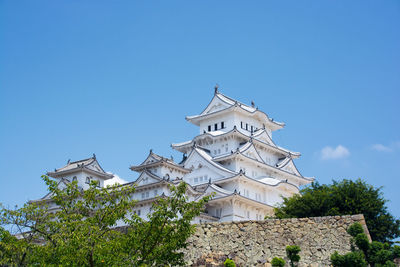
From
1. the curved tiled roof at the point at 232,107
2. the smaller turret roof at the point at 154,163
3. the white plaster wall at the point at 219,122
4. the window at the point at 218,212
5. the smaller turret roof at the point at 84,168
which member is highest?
the curved tiled roof at the point at 232,107

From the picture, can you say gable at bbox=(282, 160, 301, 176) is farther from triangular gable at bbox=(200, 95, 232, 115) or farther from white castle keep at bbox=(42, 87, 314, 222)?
triangular gable at bbox=(200, 95, 232, 115)

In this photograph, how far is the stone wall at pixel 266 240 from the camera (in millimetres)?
20297

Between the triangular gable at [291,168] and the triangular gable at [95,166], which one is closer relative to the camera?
the triangular gable at [95,166]

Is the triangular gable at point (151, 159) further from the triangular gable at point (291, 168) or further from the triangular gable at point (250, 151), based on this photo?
the triangular gable at point (291, 168)

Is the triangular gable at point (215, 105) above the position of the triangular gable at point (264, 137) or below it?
above

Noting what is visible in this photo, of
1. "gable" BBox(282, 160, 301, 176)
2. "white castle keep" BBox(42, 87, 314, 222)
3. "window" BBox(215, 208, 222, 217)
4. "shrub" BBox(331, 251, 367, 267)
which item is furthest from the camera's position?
"gable" BBox(282, 160, 301, 176)

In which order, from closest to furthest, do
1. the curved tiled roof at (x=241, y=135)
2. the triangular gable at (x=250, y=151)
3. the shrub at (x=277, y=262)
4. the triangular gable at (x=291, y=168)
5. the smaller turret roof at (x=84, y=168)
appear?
the shrub at (x=277, y=262)
the smaller turret roof at (x=84, y=168)
the triangular gable at (x=250, y=151)
the curved tiled roof at (x=241, y=135)
the triangular gable at (x=291, y=168)

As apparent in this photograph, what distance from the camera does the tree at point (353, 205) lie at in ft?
95.9

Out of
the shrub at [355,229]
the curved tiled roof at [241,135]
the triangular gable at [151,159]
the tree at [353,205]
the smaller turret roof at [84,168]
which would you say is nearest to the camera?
the shrub at [355,229]

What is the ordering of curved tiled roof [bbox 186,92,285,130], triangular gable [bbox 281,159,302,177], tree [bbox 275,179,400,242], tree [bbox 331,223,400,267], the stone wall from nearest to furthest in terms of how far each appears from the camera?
tree [bbox 331,223,400,267] → the stone wall → tree [bbox 275,179,400,242] → curved tiled roof [bbox 186,92,285,130] → triangular gable [bbox 281,159,302,177]

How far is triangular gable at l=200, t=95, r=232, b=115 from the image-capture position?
68.2m

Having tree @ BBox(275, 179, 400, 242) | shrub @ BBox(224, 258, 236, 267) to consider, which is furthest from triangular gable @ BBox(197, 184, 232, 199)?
shrub @ BBox(224, 258, 236, 267)

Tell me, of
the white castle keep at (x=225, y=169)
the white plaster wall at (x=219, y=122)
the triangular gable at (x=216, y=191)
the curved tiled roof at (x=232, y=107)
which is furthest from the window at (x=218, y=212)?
the curved tiled roof at (x=232, y=107)

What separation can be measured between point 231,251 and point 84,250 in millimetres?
7287
